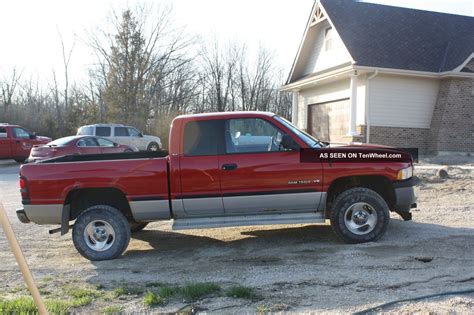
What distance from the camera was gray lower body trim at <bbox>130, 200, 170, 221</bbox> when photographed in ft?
21.1

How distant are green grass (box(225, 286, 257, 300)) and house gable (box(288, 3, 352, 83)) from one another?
15819 mm

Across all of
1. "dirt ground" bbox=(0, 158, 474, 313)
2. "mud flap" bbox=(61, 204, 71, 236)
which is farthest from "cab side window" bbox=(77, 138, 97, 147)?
"mud flap" bbox=(61, 204, 71, 236)

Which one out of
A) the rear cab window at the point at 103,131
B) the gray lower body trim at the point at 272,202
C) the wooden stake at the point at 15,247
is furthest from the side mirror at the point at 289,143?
the rear cab window at the point at 103,131

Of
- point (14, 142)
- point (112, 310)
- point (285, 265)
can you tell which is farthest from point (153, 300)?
point (14, 142)

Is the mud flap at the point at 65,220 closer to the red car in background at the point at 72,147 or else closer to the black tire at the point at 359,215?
the black tire at the point at 359,215

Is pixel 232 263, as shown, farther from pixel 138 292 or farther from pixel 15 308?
pixel 15 308

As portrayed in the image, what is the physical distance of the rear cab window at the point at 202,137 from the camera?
255 inches

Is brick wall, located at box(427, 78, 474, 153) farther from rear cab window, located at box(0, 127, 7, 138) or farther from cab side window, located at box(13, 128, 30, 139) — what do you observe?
rear cab window, located at box(0, 127, 7, 138)

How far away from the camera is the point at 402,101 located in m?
18.7

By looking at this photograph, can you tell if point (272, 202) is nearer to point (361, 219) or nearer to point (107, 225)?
point (361, 219)

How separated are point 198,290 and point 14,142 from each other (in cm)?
2060

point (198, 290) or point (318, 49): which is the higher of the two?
point (318, 49)

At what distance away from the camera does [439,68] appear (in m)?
18.5

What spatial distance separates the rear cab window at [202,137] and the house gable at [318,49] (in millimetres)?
13825
